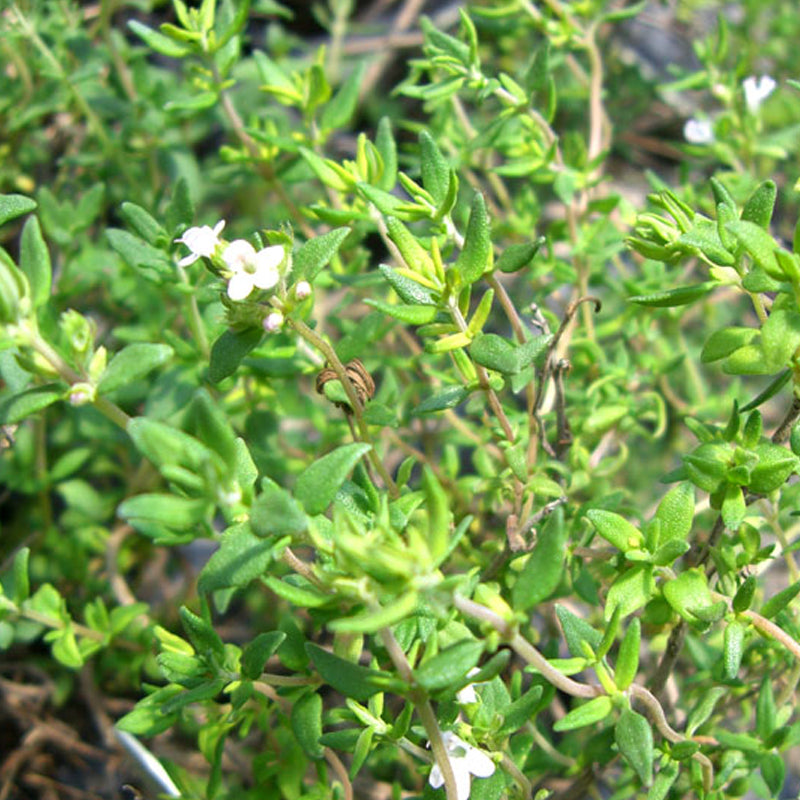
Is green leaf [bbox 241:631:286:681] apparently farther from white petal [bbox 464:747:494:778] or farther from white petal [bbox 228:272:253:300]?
white petal [bbox 228:272:253:300]

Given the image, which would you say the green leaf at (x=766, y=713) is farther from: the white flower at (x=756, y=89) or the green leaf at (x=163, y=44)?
the green leaf at (x=163, y=44)

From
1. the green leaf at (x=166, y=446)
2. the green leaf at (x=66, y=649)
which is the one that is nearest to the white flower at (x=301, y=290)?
the green leaf at (x=166, y=446)

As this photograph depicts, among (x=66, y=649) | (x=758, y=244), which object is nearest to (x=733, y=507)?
(x=758, y=244)

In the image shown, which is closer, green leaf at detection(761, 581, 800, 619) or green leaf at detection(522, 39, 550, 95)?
green leaf at detection(761, 581, 800, 619)

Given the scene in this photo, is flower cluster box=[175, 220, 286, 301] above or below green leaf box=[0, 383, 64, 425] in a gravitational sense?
above

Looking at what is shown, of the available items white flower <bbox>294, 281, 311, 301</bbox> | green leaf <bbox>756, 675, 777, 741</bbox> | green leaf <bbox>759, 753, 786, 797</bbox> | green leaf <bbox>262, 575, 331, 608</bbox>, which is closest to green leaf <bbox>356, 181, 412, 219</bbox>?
white flower <bbox>294, 281, 311, 301</bbox>
